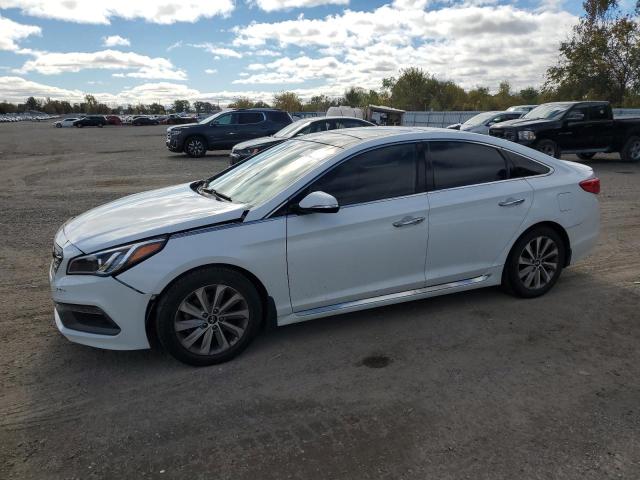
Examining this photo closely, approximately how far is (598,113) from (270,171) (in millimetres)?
13931

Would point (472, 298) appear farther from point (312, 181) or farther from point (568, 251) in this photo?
point (312, 181)

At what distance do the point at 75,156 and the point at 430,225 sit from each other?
64.6ft

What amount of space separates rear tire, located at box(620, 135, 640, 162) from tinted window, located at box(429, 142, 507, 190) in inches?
538

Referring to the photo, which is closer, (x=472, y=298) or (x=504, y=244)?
(x=504, y=244)

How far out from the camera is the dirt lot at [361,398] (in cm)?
275

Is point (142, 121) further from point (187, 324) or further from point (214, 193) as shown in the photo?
point (187, 324)

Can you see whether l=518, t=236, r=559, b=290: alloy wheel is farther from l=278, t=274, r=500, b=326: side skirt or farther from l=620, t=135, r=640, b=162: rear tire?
l=620, t=135, r=640, b=162: rear tire

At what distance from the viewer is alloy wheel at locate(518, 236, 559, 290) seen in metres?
4.79

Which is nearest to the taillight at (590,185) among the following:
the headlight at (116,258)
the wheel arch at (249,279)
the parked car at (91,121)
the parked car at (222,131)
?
the wheel arch at (249,279)

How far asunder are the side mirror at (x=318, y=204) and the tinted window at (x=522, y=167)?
1.87 metres

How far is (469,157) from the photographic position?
462 cm

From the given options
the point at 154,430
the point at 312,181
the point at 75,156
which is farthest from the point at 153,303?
the point at 75,156

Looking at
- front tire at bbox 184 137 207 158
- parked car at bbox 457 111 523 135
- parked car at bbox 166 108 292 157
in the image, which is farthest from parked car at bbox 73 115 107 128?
parked car at bbox 457 111 523 135

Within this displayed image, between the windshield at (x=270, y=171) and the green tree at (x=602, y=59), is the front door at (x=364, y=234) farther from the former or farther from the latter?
the green tree at (x=602, y=59)
